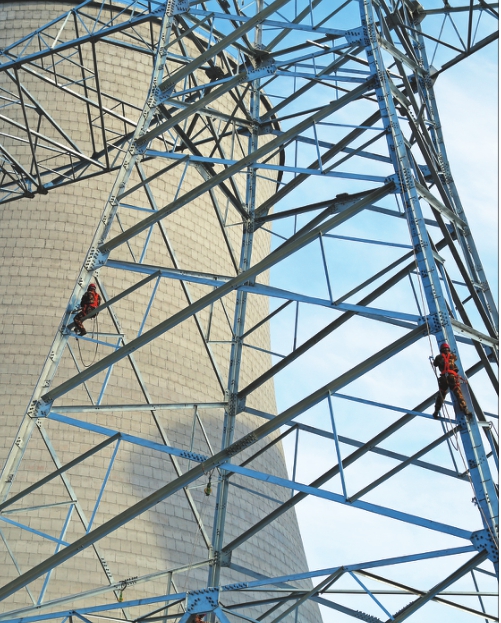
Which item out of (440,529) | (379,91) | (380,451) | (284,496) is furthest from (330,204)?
(284,496)

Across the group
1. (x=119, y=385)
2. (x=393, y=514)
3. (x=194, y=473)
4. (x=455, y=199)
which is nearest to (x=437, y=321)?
(x=393, y=514)

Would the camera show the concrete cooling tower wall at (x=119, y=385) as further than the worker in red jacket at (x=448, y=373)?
Yes

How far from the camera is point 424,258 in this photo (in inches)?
314

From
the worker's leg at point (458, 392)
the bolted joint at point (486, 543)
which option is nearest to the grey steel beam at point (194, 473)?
the worker's leg at point (458, 392)

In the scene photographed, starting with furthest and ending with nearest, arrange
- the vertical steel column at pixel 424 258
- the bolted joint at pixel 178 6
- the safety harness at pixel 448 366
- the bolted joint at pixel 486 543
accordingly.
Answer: the bolted joint at pixel 178 6 → the safety harness at pixel 448 366 → the vertical steel column at pixel 424 258 → the bolted joint at pixel 486 543

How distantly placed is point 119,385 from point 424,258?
7.21 metres

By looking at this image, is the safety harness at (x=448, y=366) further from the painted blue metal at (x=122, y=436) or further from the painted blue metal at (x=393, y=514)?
the painted blue metal at (x=122, y=436)

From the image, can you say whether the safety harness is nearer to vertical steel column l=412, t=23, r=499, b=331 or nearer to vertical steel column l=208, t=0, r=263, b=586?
vertical steel column l=412, t=23, r=499, b=331

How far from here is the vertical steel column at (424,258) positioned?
6630 millimetres

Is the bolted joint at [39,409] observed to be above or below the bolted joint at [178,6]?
below

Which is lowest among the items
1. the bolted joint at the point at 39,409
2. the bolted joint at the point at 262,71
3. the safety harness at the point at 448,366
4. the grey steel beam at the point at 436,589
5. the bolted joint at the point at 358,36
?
the grey steel beam at the point at 436,589

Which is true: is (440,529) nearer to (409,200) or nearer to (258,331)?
(409,200)

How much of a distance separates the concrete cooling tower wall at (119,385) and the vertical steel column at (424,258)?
17.0 feet

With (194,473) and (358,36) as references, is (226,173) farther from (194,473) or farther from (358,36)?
(194,473)
